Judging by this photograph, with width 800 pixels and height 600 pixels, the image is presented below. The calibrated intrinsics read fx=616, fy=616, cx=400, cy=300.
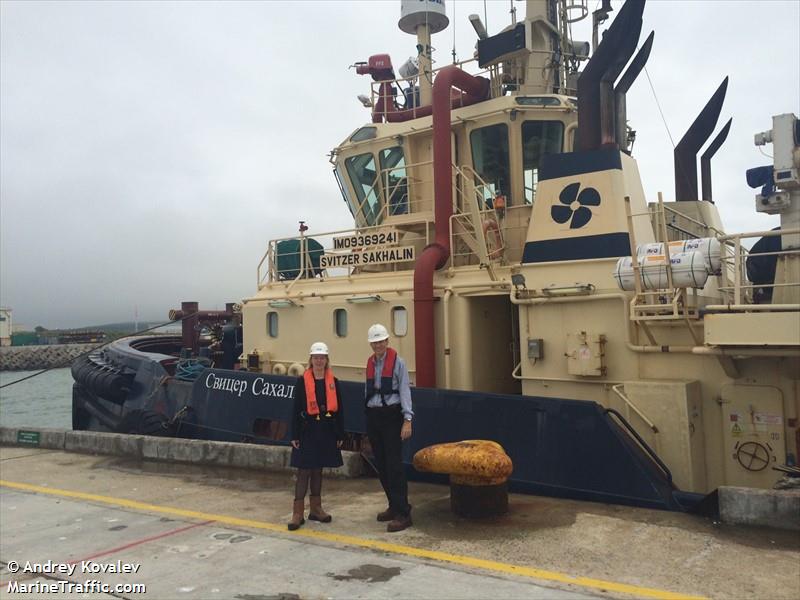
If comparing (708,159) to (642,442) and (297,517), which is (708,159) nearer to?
(642,442)

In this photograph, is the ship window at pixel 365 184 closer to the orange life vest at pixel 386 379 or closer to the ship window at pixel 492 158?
the ship window at pixel 492 158

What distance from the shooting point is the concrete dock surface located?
3.66m

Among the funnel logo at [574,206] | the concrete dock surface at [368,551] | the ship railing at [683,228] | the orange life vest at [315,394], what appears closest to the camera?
the concrete dock surface at [368,551]

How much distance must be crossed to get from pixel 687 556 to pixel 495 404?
2.44 metres

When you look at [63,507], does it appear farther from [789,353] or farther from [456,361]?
[789,353]

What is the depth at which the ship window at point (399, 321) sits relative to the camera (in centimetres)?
802

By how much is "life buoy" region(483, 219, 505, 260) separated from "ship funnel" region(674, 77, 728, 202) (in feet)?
11.9

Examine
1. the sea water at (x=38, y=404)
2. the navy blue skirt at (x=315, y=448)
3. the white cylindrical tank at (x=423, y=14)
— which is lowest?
the sea water at (x=38, y=404)

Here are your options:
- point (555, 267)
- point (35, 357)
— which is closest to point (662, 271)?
point (555, 267)

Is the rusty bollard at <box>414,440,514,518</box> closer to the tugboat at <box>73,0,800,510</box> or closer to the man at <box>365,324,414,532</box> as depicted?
the man at <box>365,324,414,532</box>

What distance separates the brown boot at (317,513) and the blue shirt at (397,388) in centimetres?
93

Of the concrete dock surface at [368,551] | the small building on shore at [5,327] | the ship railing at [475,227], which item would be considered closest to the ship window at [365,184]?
the ship railing at [475,227]

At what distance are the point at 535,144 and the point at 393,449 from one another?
5.35 meters

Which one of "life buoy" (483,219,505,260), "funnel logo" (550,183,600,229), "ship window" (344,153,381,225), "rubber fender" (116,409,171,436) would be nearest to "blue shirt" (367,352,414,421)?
"funnel logo" (550,183,600,229)
